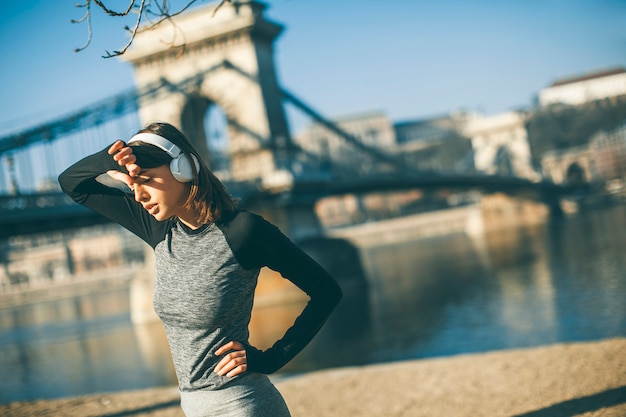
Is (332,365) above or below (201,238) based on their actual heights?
below

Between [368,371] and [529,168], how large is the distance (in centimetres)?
4494

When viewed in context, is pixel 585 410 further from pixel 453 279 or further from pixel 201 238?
pixel 453 279

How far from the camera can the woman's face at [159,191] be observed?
1.69m

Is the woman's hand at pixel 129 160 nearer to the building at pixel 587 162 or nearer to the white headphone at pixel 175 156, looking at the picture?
the white headphone at pixel 175 156

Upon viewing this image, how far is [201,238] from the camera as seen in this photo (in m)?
1.71

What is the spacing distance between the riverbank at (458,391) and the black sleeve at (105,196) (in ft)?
8.50

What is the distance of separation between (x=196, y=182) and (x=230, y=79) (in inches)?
766

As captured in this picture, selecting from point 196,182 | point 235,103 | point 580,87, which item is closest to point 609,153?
point 580,87

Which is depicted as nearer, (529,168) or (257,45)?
(257,45)

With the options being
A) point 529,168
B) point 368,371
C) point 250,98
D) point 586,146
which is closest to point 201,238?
point 368,371

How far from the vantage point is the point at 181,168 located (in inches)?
67.1

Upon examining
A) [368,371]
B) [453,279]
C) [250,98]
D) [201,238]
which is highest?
[250,98]

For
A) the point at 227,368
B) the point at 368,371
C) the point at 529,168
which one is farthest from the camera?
the point at 529,168

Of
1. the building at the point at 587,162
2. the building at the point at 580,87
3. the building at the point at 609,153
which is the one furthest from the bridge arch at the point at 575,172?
the building at the point at 580,87
